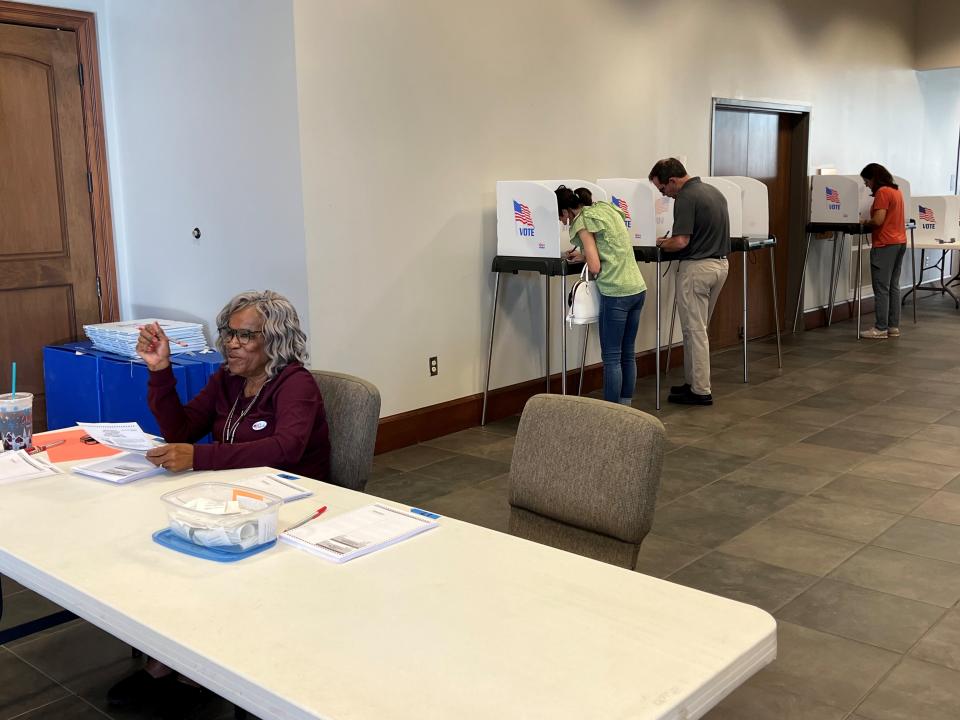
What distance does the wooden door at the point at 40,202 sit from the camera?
460 centimetres

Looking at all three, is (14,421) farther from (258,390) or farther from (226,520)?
(226,520)

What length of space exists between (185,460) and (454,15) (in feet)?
11.8

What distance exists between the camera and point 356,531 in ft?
6.10

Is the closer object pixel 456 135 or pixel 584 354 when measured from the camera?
pixel 456 135

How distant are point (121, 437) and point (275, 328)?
0.49 metres

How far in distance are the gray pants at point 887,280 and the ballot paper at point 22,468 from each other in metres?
7.64

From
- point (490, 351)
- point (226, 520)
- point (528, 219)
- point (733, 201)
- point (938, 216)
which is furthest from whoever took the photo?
point (938, 216)

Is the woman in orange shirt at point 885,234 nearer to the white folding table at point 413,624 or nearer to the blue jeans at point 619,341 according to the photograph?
the blue jeans at point 619,341

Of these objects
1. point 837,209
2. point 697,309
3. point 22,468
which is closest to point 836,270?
point 837,209

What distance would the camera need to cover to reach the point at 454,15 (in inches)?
201

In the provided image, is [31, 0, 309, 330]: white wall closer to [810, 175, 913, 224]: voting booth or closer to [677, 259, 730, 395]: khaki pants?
[677, 259, 730, 395]: khaki pants

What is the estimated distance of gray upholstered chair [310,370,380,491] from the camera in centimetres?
260

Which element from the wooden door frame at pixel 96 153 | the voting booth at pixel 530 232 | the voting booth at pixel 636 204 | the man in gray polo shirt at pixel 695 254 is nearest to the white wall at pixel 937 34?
the man in gray polo shirt at pixel 695 254

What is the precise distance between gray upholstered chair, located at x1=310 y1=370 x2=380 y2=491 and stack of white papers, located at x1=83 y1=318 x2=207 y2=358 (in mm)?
2007
